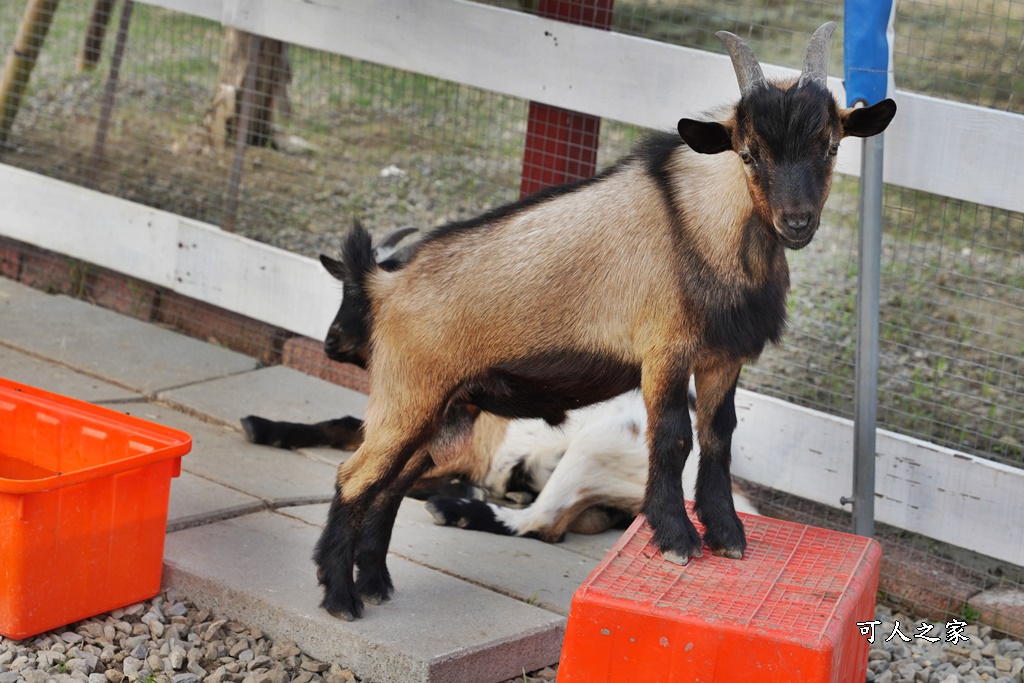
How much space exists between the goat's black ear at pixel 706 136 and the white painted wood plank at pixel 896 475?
1659mm

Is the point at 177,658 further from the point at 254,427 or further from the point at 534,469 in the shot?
the point at 534,469

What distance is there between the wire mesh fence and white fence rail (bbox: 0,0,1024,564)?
259mm

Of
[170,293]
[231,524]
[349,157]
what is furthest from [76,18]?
[231,524]

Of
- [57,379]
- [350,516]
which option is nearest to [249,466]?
[57,379]

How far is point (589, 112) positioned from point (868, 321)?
136 centimetres

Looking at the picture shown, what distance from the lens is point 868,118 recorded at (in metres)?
2.87

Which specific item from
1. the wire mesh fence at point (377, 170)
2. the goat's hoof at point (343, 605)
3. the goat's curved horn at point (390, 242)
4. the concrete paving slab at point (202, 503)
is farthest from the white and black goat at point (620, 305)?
the wire mesh fence at point (377, 170)

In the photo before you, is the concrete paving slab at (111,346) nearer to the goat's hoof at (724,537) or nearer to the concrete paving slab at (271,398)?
the concrete paving slab at (271,398)

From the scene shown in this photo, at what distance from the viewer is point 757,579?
3.03 m

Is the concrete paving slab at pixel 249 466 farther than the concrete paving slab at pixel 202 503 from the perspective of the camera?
Yes

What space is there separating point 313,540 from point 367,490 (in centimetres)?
64

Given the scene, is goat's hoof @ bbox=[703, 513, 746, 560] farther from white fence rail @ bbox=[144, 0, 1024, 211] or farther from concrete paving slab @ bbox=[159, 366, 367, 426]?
concrete paving slab @ bbox=[159, 366, 367, 426]

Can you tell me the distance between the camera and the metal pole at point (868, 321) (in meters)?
3.76

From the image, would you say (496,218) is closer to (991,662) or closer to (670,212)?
(670,212)
